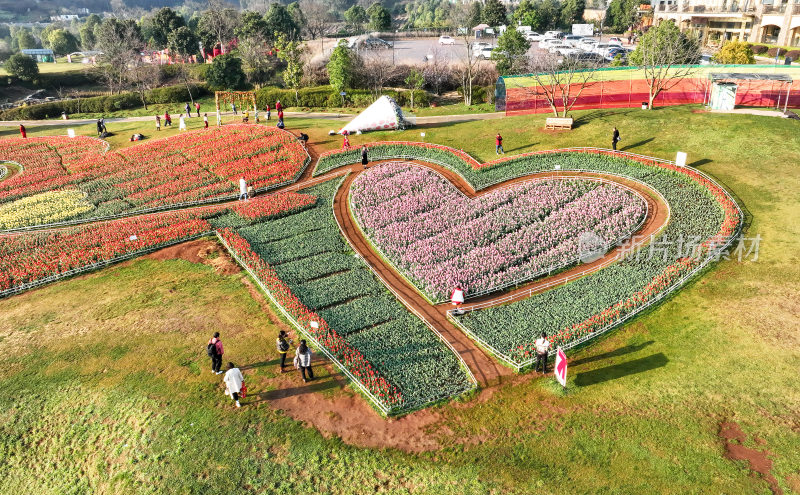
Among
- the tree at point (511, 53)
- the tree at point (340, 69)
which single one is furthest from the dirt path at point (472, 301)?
the tree at point (511, 53)

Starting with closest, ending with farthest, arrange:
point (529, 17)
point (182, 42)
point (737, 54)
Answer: point (737, 54)
point (182, 42)
point (529, 17)

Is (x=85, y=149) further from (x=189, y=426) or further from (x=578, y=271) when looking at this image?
(x=578, y=271)

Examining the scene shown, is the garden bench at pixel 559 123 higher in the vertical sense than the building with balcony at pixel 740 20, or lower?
lower

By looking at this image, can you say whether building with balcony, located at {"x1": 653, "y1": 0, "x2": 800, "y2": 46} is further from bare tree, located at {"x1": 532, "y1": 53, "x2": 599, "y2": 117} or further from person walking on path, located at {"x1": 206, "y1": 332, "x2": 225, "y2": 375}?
person walking on path, located at {"x1": 206, "y1": 332, "x2": 225, "y2": 375}

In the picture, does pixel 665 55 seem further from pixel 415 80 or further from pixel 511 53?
pixel 415 80

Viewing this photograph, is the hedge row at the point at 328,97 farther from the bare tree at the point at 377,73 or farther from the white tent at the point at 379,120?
the white tent at the point at 379,120

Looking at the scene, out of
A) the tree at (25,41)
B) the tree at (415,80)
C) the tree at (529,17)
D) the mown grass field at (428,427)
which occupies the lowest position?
the mown grass field at (428,427)

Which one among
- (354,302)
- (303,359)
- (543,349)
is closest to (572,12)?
(354,302)
